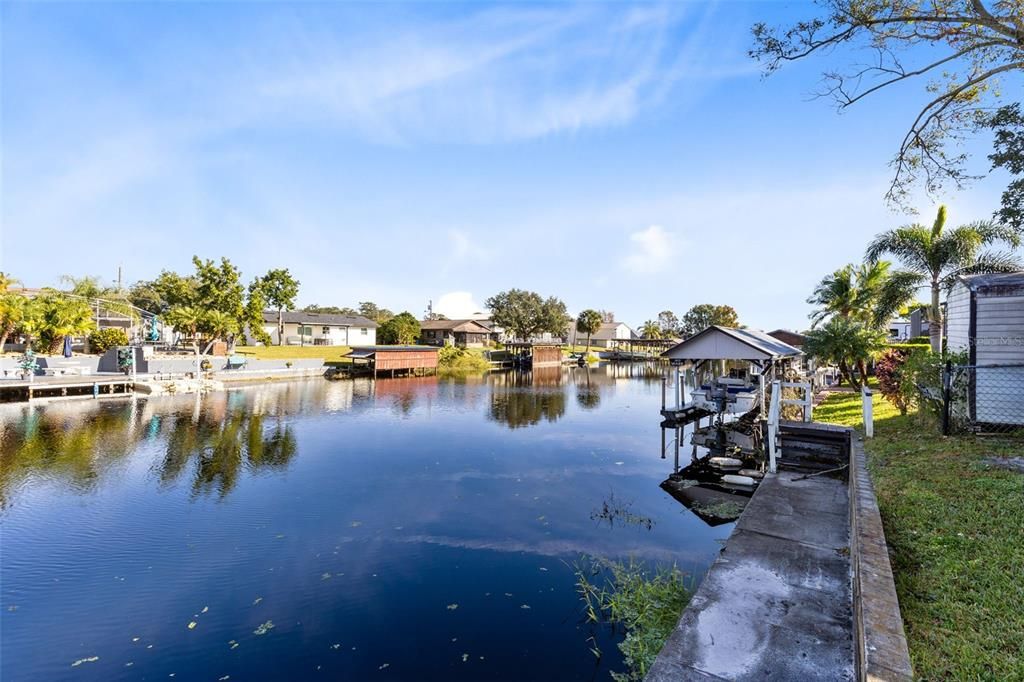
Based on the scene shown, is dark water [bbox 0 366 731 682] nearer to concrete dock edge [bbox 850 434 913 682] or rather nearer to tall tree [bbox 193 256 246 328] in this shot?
concrete dock edge [bbox 850 434 913 682]

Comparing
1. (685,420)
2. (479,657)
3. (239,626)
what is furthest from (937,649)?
(685,420)

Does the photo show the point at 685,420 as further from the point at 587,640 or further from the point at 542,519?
the point at 587,640

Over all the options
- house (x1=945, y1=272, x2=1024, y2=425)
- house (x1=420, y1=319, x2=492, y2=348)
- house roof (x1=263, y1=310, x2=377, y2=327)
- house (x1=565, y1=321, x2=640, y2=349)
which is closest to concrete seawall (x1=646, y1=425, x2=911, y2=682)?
house (x1=945, y1=272, x2=1024, y2=425)

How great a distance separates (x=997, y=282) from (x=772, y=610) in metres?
10.5

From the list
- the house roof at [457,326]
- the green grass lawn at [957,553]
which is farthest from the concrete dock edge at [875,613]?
the house roof at [457,326]

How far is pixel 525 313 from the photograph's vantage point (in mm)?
74000

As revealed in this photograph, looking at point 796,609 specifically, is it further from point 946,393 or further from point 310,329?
point 310,329

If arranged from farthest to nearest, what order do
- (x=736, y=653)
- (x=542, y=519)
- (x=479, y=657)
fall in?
(x=542, y=519) → (x=479, y=657) → (x=736, y=653)

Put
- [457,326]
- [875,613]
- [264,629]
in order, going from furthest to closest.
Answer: [457,326] < [264,629] < [875,613]

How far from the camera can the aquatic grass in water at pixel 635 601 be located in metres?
6.15

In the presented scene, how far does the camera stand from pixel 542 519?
1115 centimetres

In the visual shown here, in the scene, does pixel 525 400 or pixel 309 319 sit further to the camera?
pixel 309 319

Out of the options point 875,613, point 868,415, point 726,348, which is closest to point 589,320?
point 726,348

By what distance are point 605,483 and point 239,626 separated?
32.0 feet
